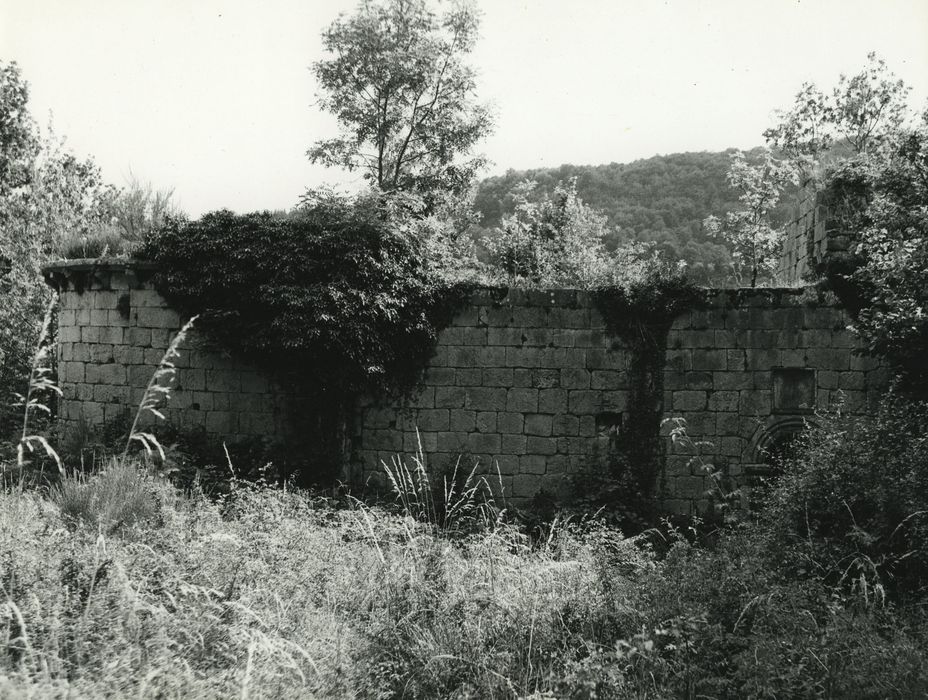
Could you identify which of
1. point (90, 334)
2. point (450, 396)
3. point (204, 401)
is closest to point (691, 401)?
point (450, 396)

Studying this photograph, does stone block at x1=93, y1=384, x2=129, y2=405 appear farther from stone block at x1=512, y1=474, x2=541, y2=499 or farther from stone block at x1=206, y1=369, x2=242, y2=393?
stone block at x1=512, y1=474, x2=541, y2=499

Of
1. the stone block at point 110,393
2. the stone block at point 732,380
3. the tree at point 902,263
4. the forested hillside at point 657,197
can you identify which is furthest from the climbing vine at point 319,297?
the forested hillside at point 657,197

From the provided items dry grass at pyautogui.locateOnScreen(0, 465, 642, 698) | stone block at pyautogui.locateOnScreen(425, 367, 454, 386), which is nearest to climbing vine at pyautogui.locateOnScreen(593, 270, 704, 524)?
stone block at pyautogui.locateOnScreen(425, 367, 454, 386)

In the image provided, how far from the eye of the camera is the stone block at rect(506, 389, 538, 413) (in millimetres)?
9445

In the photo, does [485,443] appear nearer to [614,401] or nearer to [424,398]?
[424,398]

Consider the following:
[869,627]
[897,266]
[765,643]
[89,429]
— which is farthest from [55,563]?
[897,266]

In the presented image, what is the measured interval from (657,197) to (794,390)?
19.4 metres

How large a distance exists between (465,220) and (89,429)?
11.6 metres

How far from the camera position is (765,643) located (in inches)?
158

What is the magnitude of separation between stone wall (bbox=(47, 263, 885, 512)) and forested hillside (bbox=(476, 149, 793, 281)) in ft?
44.1

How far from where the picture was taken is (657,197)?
27266mm

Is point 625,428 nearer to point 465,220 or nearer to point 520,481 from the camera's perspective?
point 520,481

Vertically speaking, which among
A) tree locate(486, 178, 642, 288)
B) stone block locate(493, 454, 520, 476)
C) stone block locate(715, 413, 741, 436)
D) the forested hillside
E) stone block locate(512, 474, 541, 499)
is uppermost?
the forested hillside

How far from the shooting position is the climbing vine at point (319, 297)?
8906 mm
